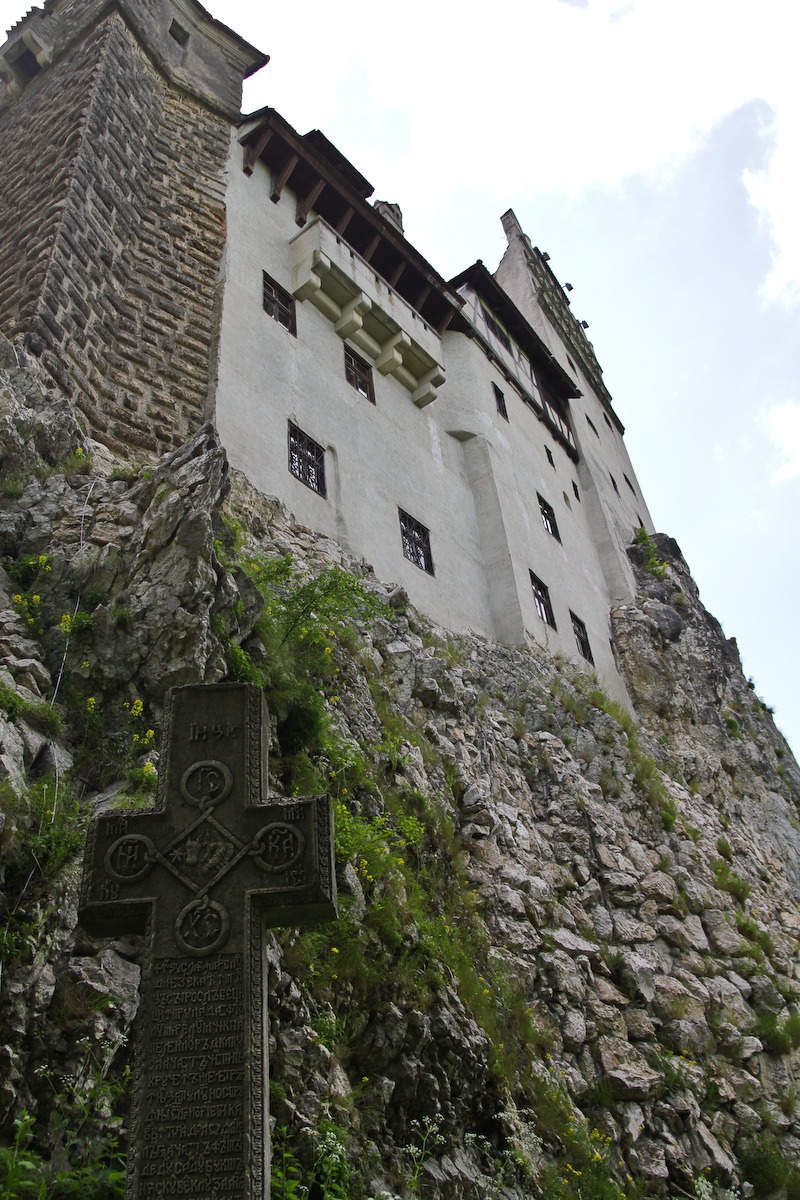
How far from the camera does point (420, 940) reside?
6.84 metres

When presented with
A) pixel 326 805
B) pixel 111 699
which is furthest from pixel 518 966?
pixel 326 805

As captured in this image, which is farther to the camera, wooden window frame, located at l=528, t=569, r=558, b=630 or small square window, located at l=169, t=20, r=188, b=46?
wooden window frame, located at l=528, t=569, r=558, b=630

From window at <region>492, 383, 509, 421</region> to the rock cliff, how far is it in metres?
7.61

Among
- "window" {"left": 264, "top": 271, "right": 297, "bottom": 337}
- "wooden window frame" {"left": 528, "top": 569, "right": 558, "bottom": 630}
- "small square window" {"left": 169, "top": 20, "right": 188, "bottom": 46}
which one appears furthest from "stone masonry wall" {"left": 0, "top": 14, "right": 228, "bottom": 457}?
"wooden window frame" {"left": 528, "top": 569, "right": 558, "bottom": 630}

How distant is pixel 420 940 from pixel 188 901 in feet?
10.9

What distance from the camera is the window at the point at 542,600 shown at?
54.0 feet

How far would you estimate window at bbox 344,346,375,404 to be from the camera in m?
15.4

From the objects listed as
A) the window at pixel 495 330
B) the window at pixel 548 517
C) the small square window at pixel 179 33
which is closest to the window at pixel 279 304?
the small square window at pixel 179 33

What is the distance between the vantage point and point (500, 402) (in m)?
20.0

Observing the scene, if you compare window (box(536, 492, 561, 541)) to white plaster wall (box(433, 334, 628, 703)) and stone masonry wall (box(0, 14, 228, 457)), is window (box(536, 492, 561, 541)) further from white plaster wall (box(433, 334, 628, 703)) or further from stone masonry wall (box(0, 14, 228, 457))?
stone masonry wall (box(0, 14, 228, 457))

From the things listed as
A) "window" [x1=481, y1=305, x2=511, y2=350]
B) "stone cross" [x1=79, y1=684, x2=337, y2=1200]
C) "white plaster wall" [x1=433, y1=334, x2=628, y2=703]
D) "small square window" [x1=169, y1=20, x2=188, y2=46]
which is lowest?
"stone cross" [x1=79, y1=684, x2=337, y2=1200]

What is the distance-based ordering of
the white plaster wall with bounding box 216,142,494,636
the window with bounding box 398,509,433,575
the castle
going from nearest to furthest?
the castle → the white plaster wall with bounding box 216,142,494,636 → the window with bounding box 398,509,433,575

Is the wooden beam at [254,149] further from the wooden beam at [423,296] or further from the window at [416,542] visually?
the window at [416,542]

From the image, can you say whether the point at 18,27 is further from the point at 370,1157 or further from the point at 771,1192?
the point at 771,1192
